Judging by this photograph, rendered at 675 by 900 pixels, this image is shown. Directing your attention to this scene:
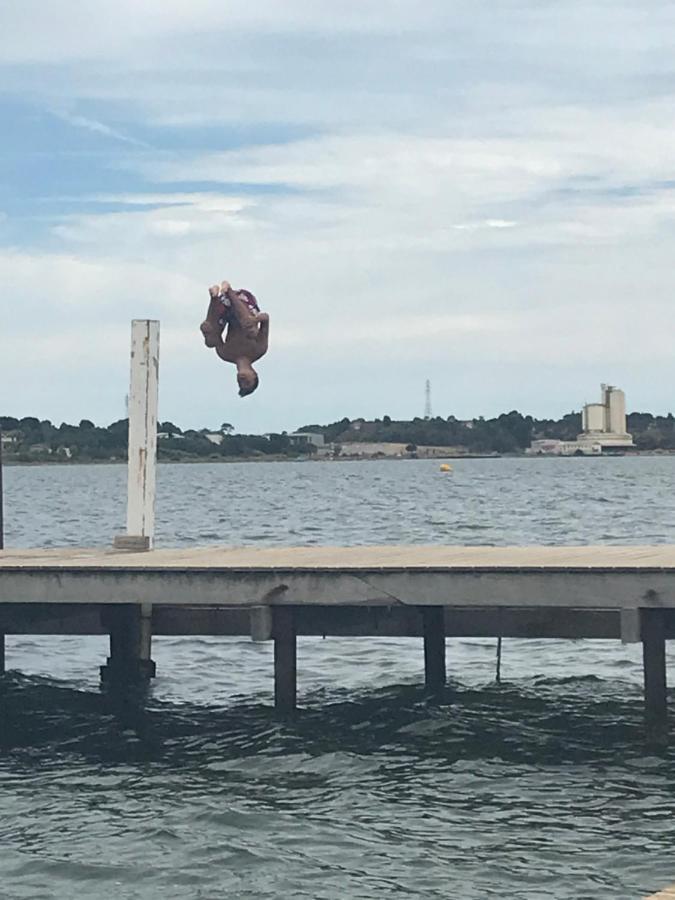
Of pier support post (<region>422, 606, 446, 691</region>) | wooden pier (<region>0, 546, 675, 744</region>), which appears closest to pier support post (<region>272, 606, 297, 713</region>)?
wooden pier (<region>0, 546, 675, 744</region>)

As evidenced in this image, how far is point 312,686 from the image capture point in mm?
17234

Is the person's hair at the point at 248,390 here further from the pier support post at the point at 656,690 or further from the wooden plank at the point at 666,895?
the wooden plank at the point at 666,895

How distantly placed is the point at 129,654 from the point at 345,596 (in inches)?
165

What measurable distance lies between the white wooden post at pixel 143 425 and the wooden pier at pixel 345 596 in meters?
0.68

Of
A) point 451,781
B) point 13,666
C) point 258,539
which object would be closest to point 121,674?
point 13,666

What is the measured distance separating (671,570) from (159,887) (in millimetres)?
5042

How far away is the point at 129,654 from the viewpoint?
1694 cm

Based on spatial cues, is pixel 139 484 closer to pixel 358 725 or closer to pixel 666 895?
pixel 358 725

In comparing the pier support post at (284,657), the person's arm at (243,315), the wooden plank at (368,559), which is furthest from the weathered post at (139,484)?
the pier support post at (284,657)

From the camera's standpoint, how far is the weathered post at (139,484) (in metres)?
16.9

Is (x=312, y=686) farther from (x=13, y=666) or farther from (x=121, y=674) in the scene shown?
(x=13, y=666)

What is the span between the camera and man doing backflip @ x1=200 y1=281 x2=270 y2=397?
16562mm

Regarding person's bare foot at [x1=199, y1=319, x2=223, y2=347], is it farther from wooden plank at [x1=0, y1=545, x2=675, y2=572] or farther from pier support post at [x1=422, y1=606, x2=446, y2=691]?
pier support post at [x1=422, y1=606, x2=446, y2=691]

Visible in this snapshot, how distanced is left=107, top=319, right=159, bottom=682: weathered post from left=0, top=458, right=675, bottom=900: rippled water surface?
45 cm
